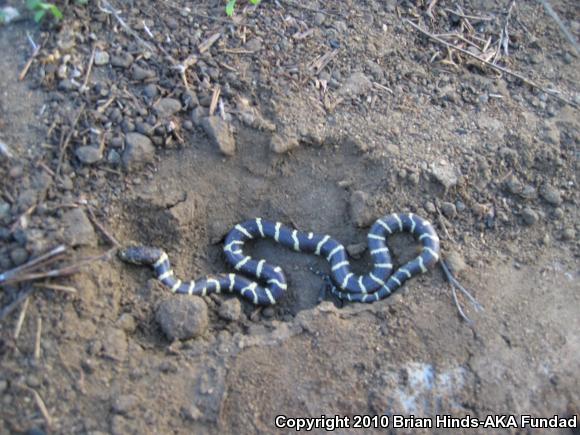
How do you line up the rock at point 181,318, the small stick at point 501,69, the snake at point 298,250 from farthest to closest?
the small stick at point 501,69 → the snake at point 298,250 → the rock at point 181,318

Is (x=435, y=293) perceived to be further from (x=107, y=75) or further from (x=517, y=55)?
(x=107, y=75)

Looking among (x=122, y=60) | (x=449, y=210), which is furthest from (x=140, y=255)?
(x=449, y=210)

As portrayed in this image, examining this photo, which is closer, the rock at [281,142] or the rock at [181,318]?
the rock at [181,318]

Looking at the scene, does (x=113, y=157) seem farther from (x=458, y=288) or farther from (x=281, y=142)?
(x=458, y=288)

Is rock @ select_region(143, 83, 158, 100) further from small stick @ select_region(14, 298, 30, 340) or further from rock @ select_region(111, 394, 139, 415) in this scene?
rock @ select_region(111, 394, 139, 415)

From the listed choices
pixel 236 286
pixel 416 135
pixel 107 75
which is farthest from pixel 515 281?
pixel 107 75

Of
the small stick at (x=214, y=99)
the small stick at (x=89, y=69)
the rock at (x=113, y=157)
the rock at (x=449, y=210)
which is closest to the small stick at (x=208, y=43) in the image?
the small stick at (x=214, y=99)

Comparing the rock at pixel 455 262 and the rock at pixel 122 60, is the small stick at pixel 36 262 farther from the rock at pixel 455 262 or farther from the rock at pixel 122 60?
the rock at pixel 455 262
